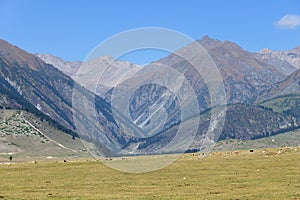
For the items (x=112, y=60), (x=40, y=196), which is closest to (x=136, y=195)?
(x=40, y=196)

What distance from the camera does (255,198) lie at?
4991 centimetres

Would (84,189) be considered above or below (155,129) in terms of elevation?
below

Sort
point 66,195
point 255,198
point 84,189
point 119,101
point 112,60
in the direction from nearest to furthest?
1. point 255,198
2. point 112,60
3. point 66,195
4. point 119,101
5. point 84,189

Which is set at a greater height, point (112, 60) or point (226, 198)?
point (112, 60)

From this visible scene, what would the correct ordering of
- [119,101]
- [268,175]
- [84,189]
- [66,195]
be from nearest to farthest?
[66,195], [119,101], [84,189], [268,175]

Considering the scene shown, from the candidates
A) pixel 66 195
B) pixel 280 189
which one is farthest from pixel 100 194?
pixel 280 189

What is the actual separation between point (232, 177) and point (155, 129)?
15773 mm

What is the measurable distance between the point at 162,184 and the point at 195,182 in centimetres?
512

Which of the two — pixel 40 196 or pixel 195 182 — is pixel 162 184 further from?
pixel 40 196

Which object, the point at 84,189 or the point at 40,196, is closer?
the point at 40,196

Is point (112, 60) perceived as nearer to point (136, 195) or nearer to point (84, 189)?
point (136, 195)

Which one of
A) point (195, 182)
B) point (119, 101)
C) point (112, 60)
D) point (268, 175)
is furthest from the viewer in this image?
point (268, 175)

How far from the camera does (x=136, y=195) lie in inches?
2221

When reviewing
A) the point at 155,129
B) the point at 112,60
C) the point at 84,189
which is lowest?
the point at 84,189
